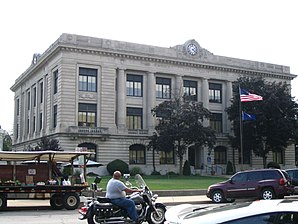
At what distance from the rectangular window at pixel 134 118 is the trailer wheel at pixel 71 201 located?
40278 mm

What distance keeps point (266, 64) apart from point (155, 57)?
21.2m

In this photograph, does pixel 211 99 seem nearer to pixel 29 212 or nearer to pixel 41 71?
pixel 41 71

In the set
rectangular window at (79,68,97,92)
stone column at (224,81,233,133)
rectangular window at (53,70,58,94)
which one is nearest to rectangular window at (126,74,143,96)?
rectangular window at (79,68,97,92)

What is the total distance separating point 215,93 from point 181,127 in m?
17.2

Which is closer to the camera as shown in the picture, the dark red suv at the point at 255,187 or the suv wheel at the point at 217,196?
the dark red suv at the point at 255,187

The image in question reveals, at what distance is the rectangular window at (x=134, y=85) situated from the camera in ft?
200

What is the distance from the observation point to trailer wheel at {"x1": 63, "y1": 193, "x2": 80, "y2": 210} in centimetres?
1998

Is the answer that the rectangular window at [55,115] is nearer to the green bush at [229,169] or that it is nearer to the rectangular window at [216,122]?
the rectangular window at [216,122]

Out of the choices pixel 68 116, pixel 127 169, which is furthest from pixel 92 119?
pixel 127 169

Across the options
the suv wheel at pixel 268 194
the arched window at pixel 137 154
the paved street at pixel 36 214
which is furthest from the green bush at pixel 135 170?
the suv wheel at pixel 268 194

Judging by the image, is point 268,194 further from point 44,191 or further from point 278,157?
point 278,157

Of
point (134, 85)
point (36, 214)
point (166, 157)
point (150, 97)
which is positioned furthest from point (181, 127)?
point (36, 214)

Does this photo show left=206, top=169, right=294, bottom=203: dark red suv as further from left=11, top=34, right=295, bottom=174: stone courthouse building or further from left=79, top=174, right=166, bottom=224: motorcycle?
left=11, top=34, right=295, bottom=174: stone courthouse building

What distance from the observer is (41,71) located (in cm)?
6625
